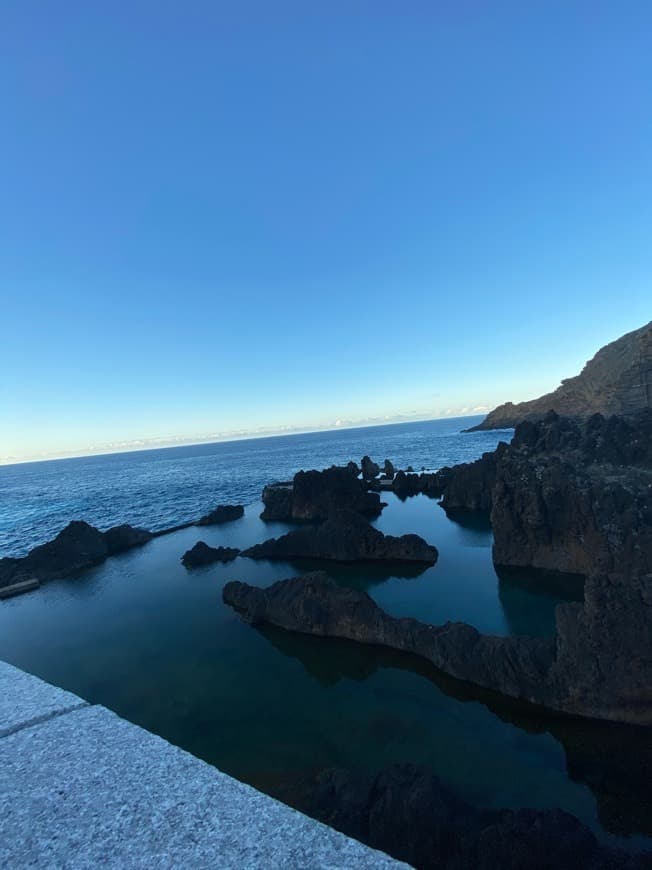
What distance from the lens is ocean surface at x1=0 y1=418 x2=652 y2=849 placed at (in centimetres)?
1220

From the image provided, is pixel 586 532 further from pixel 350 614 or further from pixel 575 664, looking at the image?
pixel 350 614

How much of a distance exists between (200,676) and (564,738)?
1420 cm

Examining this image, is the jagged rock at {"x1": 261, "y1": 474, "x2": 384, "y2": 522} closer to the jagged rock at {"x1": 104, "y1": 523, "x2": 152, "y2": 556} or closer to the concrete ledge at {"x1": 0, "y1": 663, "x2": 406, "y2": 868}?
the jagged rock at {"x1": 104, "y1": 523, "x2": 152, "y2": 556}

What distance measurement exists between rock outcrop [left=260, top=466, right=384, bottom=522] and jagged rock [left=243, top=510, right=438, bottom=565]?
1279cm

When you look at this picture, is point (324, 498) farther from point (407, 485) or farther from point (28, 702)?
point (28, 702)

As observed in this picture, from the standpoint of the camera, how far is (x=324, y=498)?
5128 centimetres

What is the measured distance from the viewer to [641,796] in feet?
36.1

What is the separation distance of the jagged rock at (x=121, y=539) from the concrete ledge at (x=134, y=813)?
1535 inches

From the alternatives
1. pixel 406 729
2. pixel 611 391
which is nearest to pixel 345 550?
pixel 406 729

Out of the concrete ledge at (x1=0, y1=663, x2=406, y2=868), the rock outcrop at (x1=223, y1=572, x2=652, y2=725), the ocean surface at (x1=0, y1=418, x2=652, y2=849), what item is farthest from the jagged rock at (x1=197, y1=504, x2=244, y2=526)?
the concrete ledge at (x1=0, y1=663, x2=406, y2=868)

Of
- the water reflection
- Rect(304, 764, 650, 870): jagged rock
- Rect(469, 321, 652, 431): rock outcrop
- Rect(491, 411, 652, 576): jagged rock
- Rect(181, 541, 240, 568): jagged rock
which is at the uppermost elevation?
Rect(469, 321, 652, 431): rock outcrop

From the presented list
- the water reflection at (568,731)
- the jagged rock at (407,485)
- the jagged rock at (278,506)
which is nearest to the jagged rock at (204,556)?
the jagged rock at (278,506)

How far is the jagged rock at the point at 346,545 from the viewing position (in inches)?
1286

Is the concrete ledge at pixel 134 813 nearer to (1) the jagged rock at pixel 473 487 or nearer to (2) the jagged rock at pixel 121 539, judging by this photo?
(2) the jagged rock at pixel 121 539
